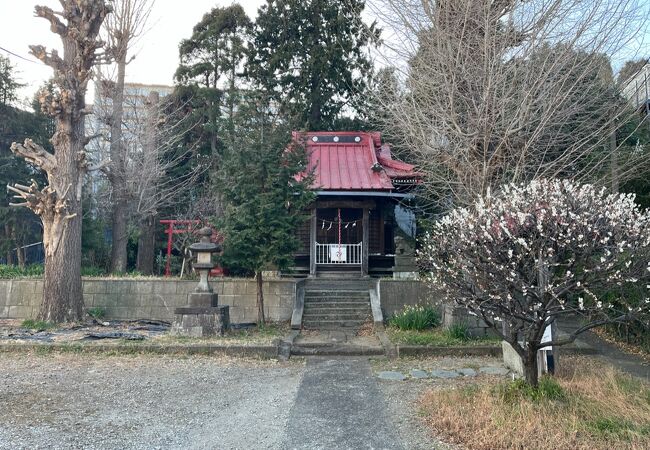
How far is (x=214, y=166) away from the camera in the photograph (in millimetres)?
19062

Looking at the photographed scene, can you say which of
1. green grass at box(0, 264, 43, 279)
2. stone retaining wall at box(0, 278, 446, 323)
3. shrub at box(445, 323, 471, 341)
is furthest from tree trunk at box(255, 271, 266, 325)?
green grass at box(0, 264, 43, 279)

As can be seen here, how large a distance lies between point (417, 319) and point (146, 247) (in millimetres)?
12027

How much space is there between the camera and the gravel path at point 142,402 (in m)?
4.30

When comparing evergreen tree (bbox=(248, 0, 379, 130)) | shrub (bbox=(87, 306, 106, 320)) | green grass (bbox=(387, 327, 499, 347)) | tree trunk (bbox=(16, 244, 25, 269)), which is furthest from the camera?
evergreen tree (bbox=(248, 0, 379, 130))

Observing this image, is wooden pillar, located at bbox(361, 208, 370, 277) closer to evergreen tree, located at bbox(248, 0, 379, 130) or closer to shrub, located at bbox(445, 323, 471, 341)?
shrub, located at bbox(445, 323, 471, 341)

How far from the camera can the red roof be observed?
44.9 ft

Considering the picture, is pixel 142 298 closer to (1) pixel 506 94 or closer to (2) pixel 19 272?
(2) pixel 19 272

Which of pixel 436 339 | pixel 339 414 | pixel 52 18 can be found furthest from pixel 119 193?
pixel 339 414

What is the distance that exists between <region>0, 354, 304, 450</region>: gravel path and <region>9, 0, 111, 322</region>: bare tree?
2.27 meters

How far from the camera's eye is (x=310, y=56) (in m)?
19.9

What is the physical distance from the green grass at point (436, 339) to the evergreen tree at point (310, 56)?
41.6 feet

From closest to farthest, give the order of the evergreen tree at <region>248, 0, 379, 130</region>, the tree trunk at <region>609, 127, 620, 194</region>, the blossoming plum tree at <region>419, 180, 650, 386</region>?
the blossoming plum tree at <region>419, 180, 650, 386</region>
the tree trunk at <region>609, 127, 620, 194</region>
the evergreen tree at <region>248, 0, 379, 130</region>

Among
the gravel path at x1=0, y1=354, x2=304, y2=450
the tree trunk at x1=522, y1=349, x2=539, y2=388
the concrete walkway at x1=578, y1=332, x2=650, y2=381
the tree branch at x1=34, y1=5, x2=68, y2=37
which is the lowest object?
the concrete walkway at x1=578, y1=332, x2=650, y2=381

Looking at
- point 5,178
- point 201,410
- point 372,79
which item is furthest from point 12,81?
point 201,410
